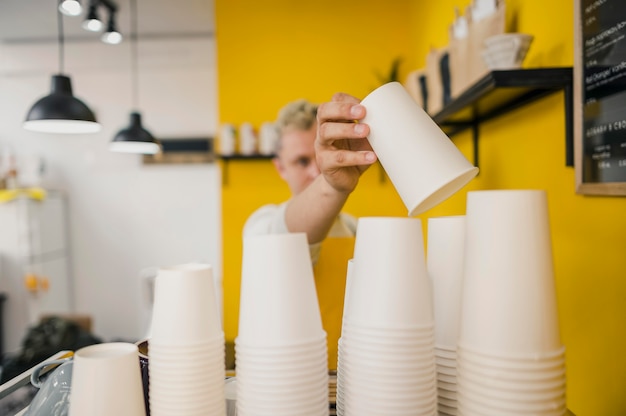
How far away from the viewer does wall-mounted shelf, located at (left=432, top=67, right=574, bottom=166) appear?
→ 118 centimetres

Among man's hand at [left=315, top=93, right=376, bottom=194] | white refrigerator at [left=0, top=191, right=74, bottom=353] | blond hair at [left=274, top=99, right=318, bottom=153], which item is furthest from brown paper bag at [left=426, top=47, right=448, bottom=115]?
white refrigerator at [left=0, top=191, right=74, bottom=353]

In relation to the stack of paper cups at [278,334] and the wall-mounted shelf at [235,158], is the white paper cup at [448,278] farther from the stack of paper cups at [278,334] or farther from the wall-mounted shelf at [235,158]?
the wall-mounted shelf at [235,158]

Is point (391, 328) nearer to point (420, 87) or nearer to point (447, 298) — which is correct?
point (447, 298)

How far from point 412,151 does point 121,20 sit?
16.4 feet

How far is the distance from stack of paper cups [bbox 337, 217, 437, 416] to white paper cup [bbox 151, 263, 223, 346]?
0.22 m

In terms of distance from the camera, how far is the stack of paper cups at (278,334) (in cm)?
63

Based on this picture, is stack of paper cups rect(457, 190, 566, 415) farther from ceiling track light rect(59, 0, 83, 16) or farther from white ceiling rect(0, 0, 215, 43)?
white ceiling rect(0, 0, 215, 43)

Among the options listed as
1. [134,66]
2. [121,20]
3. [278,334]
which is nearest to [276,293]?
[278,334]

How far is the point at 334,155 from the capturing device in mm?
913

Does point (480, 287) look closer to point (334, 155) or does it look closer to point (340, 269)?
point (334, 155)

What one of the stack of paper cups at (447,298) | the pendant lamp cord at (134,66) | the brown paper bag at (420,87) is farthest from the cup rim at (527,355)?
the pendant lamp cord at (134,66)

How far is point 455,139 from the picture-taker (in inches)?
94.3

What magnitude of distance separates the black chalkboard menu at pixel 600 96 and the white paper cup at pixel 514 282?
48 cm

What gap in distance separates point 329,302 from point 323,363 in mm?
1102
